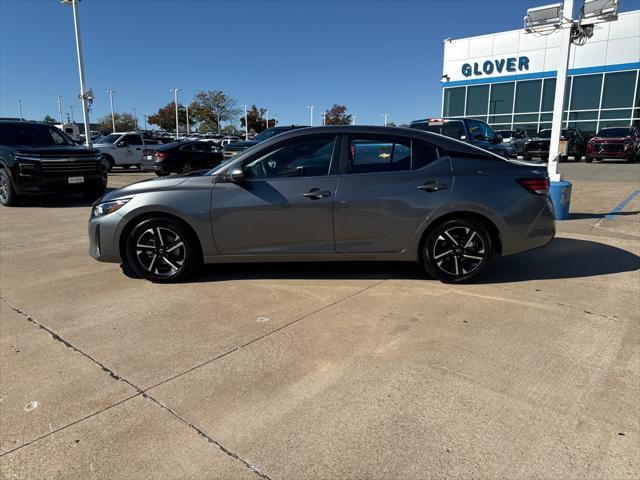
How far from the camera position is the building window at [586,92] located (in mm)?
29594

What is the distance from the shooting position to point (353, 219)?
15.4 feet

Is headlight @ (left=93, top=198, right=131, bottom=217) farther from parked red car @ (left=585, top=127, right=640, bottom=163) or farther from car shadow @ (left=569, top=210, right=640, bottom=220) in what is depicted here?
parked red car @ (left=585, top=127, right=640, bottom=163)

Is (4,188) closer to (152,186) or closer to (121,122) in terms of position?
(152,186)

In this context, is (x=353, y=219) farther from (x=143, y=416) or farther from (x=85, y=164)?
(x=85, y=164)

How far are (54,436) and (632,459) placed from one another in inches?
116

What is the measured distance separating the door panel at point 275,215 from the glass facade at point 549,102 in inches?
1164

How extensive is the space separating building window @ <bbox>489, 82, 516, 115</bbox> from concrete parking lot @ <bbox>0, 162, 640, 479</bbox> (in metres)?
30.9

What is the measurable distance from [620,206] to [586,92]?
24.7m

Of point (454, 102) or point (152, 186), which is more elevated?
point (454, 102)

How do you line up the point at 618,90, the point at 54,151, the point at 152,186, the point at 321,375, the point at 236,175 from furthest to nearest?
the point at 618,90
the point at 54,151
the point at 152,186
the point at 236,175
the point at 321,375

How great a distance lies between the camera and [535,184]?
15.7 ft

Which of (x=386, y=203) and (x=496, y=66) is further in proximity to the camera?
(x=496, y=66)

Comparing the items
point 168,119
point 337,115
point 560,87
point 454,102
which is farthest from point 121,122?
point 560,87

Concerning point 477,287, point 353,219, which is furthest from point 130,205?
point 477,287
